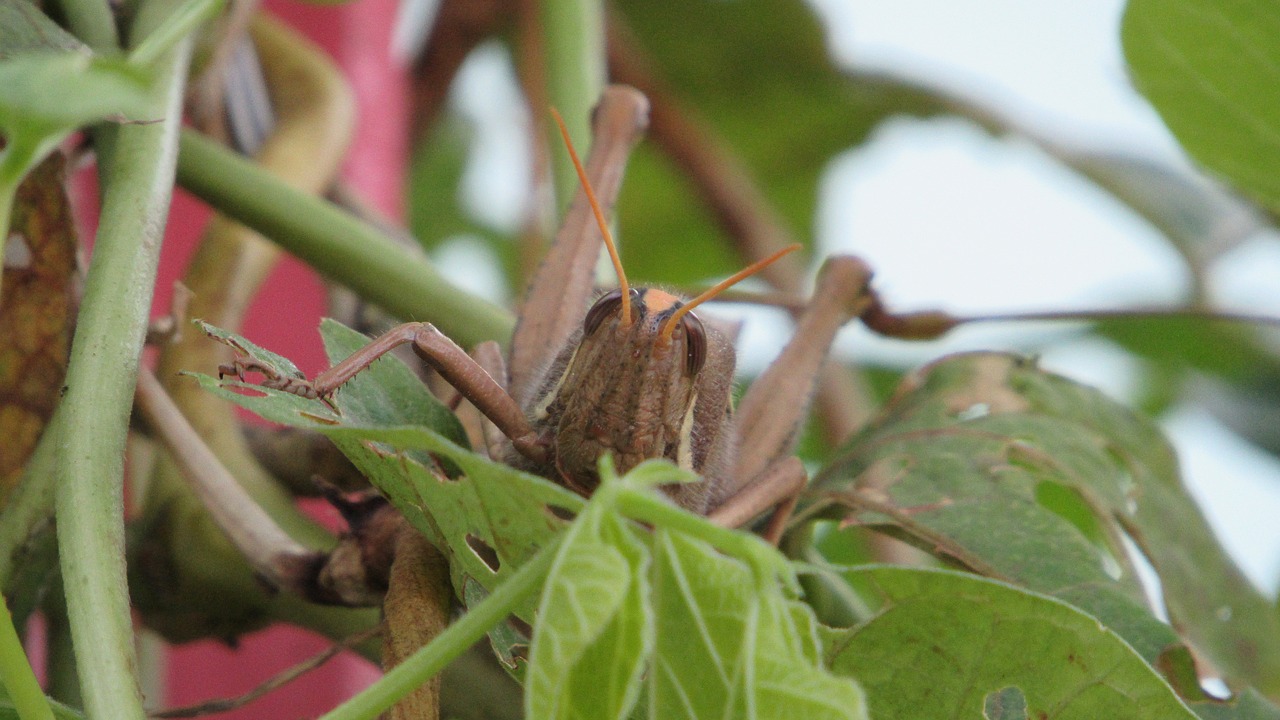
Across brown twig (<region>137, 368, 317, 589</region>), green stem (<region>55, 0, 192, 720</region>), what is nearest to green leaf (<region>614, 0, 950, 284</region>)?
brown twig (<region>137, 368, 317, 589</region>)

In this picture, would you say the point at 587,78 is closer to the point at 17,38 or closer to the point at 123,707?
the point at 17,38

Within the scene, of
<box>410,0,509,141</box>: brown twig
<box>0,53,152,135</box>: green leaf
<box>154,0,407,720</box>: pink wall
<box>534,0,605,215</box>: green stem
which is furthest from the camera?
<box>410,0,509,141</box>: brown twig

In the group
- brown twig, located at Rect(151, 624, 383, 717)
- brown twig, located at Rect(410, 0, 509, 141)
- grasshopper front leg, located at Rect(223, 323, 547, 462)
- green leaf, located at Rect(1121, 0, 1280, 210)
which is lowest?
brown twig, located at Rect(151, 624, 383, 717)

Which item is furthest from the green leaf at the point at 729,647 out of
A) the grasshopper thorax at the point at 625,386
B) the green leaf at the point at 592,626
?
the grasshopper thorax at the point at 625,386

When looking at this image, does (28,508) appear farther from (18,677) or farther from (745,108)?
(745,108)

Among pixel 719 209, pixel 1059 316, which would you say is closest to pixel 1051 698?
pixel 1059 316

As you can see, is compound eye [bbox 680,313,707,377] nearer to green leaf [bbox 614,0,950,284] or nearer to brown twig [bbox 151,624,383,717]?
brown twig [bbox 151,624,383,717]

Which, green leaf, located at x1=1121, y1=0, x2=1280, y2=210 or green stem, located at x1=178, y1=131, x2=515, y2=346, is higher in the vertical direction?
green leaf, located at x1=1121, y1=0, x2=1280, y2=210
